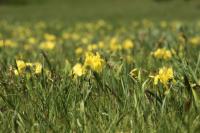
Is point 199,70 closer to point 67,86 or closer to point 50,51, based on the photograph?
point 67,86

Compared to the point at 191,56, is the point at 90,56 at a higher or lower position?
higher

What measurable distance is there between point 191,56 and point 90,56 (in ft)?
5.82

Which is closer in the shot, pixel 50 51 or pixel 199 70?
pixel 199 70

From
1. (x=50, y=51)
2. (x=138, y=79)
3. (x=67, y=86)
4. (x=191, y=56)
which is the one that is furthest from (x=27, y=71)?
(x=50, y=51)

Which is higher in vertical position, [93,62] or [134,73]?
[93,62]

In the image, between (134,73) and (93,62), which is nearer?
(93,62)

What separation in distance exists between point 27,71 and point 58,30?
10441 millimetres

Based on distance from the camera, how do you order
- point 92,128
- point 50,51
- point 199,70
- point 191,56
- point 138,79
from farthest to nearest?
1. point 50,51
2. point 191,56
3. point 199,70
4. point 138,79
5. point 92,128

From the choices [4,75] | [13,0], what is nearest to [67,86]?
[4,75]

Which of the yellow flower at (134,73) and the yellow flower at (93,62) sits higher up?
the yellow flower at (93,62)

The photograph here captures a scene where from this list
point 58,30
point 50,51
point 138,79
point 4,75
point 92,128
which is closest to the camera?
point 92,128

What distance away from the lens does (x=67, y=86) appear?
309 centimetres

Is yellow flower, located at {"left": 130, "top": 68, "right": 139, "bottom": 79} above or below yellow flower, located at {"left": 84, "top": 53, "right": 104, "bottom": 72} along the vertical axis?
below

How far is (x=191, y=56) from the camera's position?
15.1 ft
